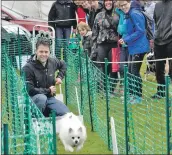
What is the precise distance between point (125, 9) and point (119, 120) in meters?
2.03

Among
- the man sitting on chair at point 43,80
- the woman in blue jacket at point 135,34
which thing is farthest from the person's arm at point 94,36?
the man sitting on chair at point 43,80

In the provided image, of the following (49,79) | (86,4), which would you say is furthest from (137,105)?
(86,4)

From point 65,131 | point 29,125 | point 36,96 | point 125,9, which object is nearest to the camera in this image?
point 29,125

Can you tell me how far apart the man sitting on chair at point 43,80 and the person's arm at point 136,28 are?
1753 mm

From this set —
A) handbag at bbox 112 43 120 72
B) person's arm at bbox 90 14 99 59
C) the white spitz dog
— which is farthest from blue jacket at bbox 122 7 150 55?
the white spitz dog

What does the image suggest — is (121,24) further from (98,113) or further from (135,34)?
(98,113)

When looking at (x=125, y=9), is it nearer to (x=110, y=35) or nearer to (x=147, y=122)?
(x=110, y=35)

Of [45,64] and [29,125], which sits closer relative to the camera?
[29,125]

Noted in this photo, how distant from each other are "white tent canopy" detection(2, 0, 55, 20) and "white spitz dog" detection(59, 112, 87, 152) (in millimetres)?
12072

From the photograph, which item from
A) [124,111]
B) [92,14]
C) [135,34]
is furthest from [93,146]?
[92,14]

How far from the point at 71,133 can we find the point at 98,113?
4.55ft

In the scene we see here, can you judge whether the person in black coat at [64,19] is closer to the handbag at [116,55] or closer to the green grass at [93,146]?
the handbag at [116,55]

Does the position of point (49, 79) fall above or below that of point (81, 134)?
above

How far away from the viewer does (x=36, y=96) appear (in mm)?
6719
